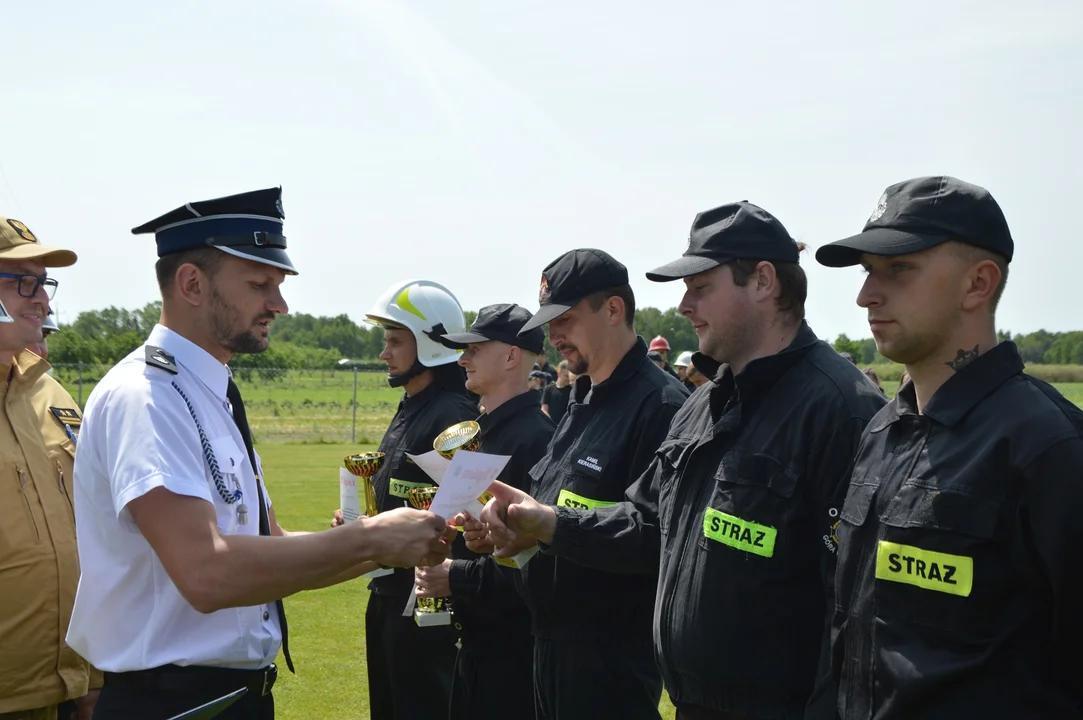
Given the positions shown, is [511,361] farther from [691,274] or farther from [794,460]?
[794,460]

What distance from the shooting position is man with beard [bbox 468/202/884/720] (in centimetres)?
317

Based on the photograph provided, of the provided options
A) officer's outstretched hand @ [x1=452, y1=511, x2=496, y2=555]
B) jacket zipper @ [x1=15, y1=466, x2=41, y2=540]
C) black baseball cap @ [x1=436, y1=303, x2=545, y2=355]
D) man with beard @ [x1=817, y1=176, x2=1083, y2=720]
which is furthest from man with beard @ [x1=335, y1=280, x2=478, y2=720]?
man with beard @ [x1=817, y1=176, x2=1083, y2=720]

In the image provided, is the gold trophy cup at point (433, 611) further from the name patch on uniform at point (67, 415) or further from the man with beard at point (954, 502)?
the man with beard at point (954, 502)

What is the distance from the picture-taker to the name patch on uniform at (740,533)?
3188 millimetres

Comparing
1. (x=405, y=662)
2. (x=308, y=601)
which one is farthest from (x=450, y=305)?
(x=308, y=601)

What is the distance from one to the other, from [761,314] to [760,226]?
35 cm

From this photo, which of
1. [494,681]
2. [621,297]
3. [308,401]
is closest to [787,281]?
[621,297]

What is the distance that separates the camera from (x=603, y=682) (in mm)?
4098

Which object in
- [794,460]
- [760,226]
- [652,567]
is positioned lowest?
[652,567]

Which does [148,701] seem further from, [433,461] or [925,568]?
[925,568]

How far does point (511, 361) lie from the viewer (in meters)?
5.32

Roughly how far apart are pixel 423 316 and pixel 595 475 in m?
2.04

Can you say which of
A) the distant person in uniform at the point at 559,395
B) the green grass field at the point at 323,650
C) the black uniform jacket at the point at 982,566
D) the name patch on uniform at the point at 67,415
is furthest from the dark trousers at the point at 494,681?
the distant person in uniform at the point at 559,395

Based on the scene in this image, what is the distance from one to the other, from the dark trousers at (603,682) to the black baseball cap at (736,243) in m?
1.69
